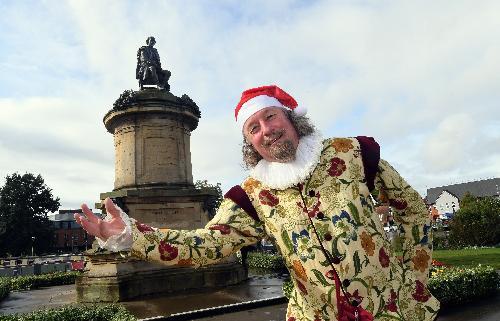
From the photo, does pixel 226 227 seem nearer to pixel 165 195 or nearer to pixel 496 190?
pixel 165 195

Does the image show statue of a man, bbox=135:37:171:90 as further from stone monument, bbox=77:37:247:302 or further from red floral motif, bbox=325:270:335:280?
red floral motif, bbox=325:270:335:280

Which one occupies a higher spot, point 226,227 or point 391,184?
point 391,184

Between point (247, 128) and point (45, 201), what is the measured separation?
6895 cm

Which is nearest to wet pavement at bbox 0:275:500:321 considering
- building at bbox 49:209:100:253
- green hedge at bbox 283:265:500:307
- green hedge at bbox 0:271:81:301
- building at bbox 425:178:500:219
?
green hedge at bbox 283:265:500:307

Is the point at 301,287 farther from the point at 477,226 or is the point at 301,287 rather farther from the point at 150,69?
the point at 477,226

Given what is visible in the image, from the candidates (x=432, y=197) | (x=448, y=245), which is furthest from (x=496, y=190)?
(x=448, y=245)

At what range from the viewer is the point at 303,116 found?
2764 mm

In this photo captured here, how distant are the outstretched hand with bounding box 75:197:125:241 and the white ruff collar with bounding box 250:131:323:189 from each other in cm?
89

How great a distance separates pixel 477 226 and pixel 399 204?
38.8m

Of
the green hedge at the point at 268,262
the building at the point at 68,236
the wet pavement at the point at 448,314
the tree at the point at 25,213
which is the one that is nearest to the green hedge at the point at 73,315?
the wet pavement at the point at 448,314

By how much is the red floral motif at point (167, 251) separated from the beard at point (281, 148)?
32.6 inches

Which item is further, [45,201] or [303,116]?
[45,201]

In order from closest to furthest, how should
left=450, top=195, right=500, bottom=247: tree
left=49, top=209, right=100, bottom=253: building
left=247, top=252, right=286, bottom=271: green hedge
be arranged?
left=247, top=252, right=286, bottom=271: green hedge, left=450, top=195, right=500, bottom=247: tree, left=49, top=209, right=100, bottom=253: building

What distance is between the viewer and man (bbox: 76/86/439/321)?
7.46 ft
